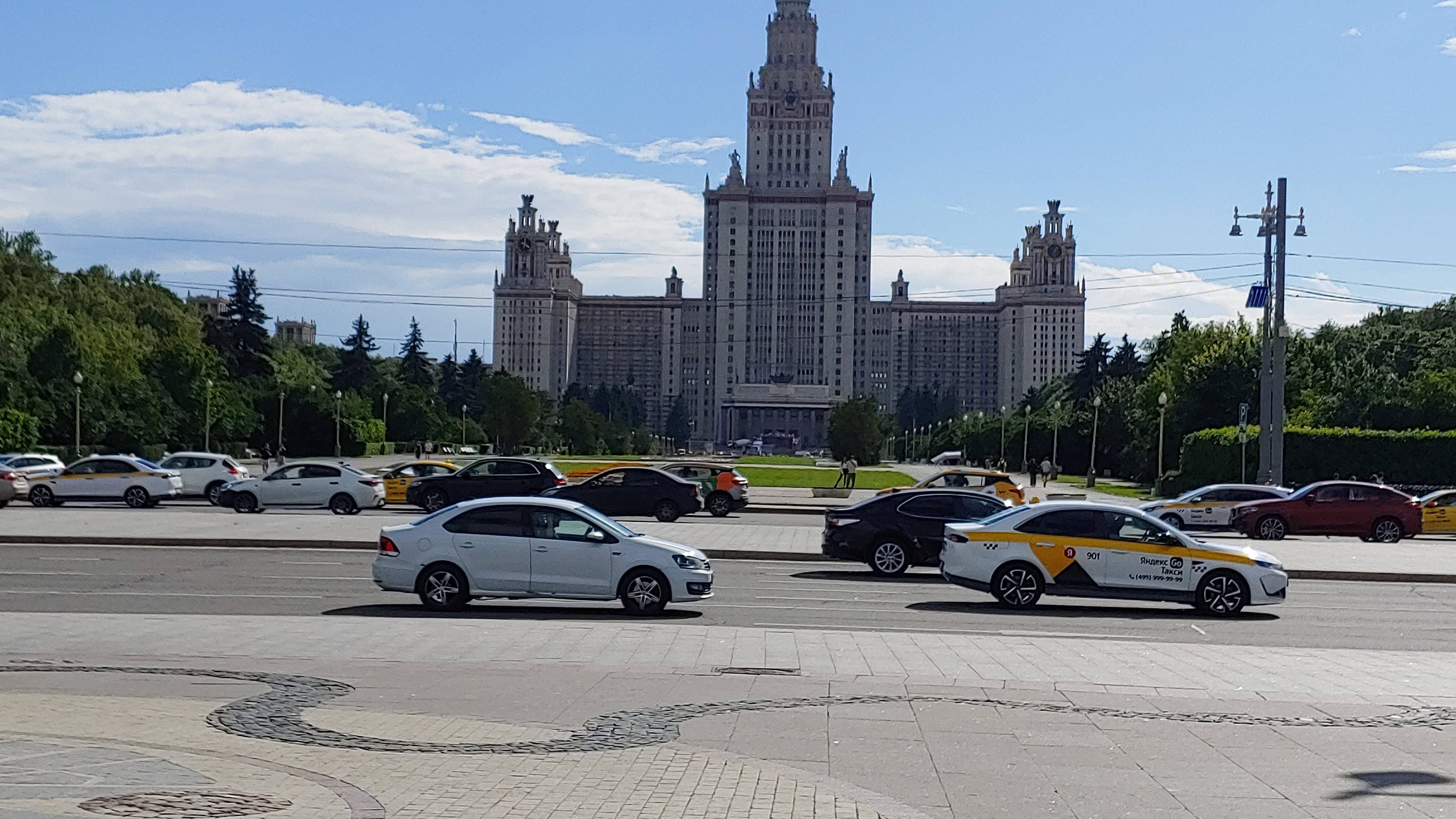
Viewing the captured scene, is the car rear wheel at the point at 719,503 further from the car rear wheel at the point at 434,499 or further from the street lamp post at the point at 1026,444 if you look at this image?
the street lamp post at the point at 1026,444

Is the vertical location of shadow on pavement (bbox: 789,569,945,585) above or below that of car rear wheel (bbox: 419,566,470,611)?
below

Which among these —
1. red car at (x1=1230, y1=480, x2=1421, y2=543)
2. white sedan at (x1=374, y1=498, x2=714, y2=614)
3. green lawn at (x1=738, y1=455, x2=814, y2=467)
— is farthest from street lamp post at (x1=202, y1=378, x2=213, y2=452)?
white sedan at (x1=374, y1=498, x2=714, y2=614)

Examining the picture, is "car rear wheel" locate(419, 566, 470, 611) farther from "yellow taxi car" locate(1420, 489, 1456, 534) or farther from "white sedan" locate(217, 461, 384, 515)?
"yellow taxi car" locate(1420, 489, 1456, 534)

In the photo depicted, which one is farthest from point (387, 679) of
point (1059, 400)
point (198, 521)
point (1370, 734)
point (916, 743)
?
point (1059, 400)

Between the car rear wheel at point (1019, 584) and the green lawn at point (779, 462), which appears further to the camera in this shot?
the green lawn at point (779, 462)

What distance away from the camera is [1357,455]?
2121 inches

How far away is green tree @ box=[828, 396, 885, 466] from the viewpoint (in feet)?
339

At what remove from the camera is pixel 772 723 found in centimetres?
1071

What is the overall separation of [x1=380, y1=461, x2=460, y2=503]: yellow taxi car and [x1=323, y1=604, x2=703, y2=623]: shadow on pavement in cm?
2241

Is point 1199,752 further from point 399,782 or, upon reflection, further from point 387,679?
point 387,679

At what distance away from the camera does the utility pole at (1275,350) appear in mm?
43250

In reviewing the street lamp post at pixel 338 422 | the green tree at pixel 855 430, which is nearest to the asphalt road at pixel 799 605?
the street lamp post at pixel 338 422

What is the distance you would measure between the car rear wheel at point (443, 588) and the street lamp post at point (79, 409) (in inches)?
1870

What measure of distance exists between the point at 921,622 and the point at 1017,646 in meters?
2.62
